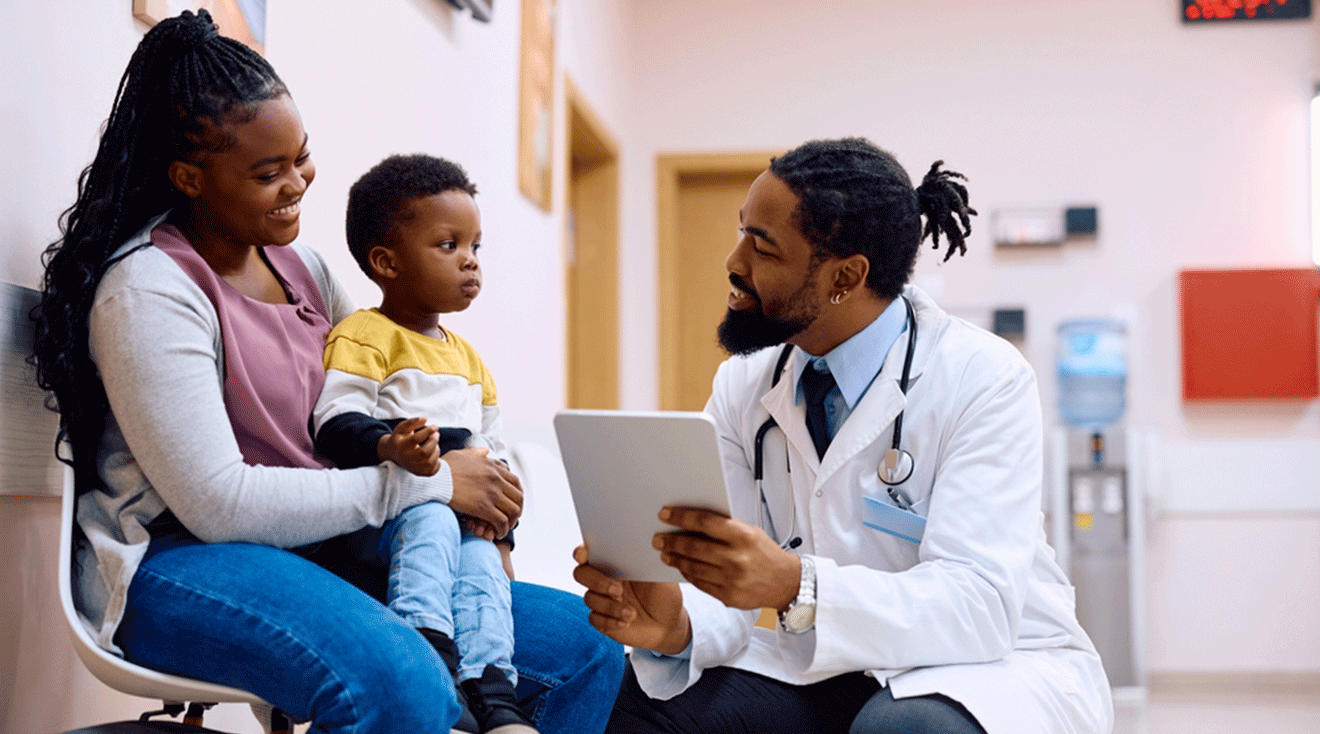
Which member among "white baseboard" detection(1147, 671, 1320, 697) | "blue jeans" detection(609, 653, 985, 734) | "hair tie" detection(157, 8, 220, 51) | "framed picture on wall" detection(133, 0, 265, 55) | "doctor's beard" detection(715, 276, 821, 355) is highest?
"framed picture on wall" detection(133, 0, 265, 55)

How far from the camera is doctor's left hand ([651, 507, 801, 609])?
4.17 feet

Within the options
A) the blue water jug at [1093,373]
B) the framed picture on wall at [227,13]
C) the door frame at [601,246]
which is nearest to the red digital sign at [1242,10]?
the blue water jug at [1093,373]

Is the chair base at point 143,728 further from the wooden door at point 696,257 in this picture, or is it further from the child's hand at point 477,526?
the wooden door at point 696,257

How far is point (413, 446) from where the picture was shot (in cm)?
133

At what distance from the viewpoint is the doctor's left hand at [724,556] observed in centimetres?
127

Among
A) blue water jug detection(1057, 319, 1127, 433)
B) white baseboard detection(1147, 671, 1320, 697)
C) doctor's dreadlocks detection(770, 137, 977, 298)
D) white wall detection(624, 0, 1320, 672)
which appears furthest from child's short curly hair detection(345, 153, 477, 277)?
white baseboard detection(1147, 671, 1320, 697)

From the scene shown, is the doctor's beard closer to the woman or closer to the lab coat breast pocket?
the lab coat breast pocket

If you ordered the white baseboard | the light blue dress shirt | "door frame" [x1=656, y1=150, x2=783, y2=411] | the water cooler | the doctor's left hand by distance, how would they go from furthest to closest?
"door frame" [x1=656, y1=150, x2=783, y2=411], the white baseboard, the water cooler, the light blue dress shirt, the doctor's left hand

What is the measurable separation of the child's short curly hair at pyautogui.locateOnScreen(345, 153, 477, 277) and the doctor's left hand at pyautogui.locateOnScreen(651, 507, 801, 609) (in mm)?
696

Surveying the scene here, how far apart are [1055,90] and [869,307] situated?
4.01m

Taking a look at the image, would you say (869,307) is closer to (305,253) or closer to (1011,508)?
(1011,508)

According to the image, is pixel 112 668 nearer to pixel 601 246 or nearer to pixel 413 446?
pixel 413 446

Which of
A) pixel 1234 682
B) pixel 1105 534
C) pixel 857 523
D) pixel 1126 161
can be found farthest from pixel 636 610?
pixel 1126 161

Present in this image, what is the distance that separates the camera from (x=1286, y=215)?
5.08 m
